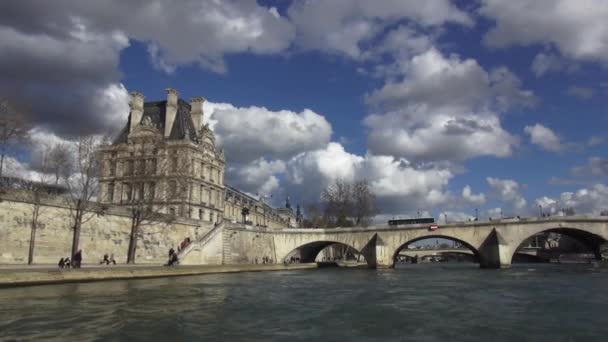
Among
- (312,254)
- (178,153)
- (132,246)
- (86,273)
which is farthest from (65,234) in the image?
(312,254)

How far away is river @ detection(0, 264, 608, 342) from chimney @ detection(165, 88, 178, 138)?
4544 cm

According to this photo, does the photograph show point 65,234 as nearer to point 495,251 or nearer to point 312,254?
point 495,251

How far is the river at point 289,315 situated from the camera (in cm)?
1246

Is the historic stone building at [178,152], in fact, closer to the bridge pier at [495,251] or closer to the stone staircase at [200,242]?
the stone staircase at [200,242]

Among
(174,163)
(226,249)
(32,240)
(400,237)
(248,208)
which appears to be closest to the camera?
(32,240)

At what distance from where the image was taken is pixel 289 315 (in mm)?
16156

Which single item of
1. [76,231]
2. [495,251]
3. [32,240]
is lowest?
[495,251]

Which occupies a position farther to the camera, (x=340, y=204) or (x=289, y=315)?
(x=340, y=204)

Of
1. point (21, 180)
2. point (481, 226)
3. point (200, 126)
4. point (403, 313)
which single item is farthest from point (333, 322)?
point (200, 126)

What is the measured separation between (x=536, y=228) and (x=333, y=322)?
4521cm

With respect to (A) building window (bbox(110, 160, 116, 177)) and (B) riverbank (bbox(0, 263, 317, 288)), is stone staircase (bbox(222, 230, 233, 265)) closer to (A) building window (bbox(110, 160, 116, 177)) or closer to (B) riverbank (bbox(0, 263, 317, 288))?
(B) riverbank (bbox(0, 263, 317, 288))

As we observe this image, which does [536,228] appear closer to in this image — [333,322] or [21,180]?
[333,322]

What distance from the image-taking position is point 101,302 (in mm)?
17594

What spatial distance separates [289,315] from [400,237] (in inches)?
1679
